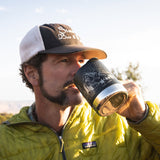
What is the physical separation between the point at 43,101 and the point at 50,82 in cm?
34

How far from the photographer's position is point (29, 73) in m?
3.14

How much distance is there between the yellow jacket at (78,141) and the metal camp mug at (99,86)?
22.0 inches

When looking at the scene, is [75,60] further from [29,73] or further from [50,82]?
[29,73]

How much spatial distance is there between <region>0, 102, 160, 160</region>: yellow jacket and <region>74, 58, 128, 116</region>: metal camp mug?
1.84 ft

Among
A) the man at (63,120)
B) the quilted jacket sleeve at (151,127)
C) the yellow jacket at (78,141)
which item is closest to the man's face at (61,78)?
the man at (63,120)

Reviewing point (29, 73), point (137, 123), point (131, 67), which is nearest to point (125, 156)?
A: point (137, 123)

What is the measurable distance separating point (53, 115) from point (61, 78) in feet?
1.65

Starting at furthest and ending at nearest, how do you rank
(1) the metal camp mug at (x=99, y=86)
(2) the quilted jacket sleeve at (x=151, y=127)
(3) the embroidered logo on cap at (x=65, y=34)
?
(3) the embroidered logo on cap at (x=65, y=34) → (2) the quilted jacket sleeve at (x=151, y=127) → (1) the metal camp mug at (x=99, y=86)

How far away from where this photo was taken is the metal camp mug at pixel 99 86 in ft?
6.60

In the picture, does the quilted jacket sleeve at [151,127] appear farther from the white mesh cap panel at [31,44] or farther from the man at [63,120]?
the white mesh cap panel at [31,44]

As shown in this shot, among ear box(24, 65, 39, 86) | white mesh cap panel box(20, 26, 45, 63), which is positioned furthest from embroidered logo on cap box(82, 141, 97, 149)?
white mesh cap panel box(20, 26, 45, 63)

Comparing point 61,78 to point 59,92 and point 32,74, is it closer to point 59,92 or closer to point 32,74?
point 59,92

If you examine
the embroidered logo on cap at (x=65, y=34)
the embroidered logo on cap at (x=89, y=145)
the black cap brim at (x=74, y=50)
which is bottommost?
the embroidered logo on cap at (x=89, y=145)

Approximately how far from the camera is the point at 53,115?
298cm
